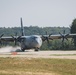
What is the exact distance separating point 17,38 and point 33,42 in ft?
21.1

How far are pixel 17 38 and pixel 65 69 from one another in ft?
146

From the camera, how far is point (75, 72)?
30.6 meters

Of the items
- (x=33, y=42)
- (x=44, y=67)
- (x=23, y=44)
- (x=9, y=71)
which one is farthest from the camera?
(x=23, y=44)

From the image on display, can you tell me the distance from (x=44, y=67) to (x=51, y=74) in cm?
497

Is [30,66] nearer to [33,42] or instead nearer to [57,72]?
[57,72]

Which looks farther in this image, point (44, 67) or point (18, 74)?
point (44, 67)

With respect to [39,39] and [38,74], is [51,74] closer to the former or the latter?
[38,74]

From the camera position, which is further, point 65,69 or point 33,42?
point 33,42
